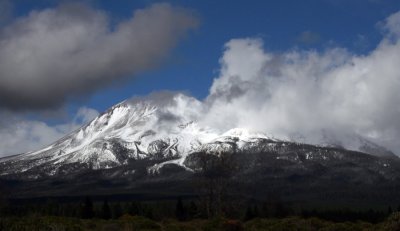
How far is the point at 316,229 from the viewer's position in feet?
114

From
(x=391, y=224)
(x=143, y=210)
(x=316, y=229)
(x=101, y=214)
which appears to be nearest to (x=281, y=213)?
(x=143, y=210)

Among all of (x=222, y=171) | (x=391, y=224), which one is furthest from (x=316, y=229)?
(x=222, y=171)

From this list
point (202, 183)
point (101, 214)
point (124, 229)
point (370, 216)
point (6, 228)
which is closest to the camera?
point (6, 228)

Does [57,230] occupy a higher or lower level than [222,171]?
lower

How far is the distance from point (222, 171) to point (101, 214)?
3195 cm

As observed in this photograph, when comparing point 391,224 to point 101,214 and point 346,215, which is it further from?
point 346,215

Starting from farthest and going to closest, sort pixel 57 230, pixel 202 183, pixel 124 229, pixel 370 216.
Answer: pixel 370 216 → pixel 202 183 → pixel 124 229 → pixel 57 230

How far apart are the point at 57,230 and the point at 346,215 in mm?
94599

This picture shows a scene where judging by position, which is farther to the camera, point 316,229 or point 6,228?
point 316,229

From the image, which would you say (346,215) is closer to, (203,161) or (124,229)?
(203,161)

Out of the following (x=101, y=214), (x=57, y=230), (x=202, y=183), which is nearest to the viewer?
(x=57, y=230)

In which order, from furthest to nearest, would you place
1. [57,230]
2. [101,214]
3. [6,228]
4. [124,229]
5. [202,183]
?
[101,214] < [202,183] < [124,229] < [6,228] < [57,230]

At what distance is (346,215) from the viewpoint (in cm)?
11275

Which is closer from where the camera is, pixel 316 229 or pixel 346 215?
pixel 316 229
